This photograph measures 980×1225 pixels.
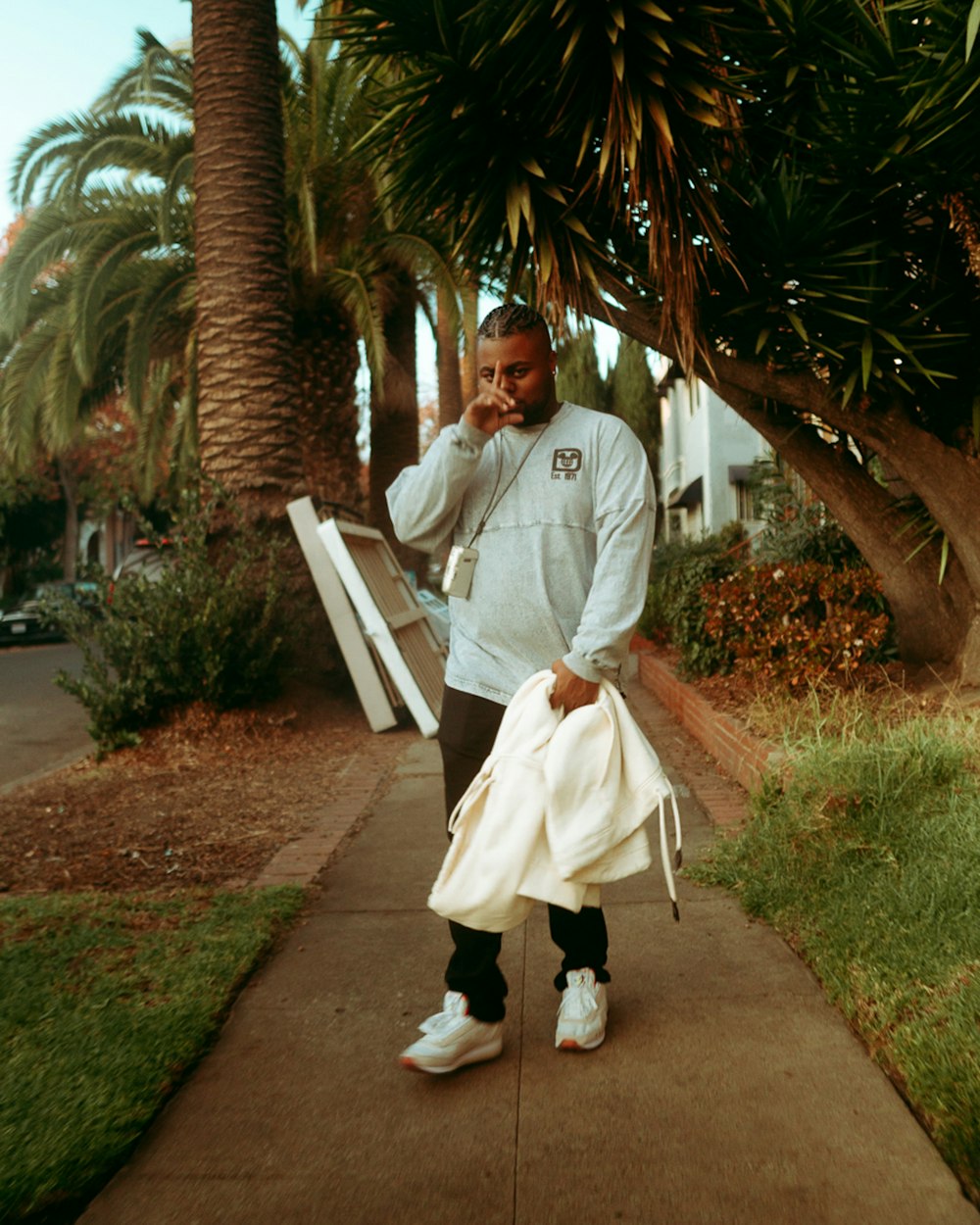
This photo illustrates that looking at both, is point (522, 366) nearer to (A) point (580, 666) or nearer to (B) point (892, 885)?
(A) point (580, 666)

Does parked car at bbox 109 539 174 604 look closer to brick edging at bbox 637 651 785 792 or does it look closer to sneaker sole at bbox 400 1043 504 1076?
brick edging at bbox 637 651 785 792

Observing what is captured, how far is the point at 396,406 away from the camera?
14.8 m

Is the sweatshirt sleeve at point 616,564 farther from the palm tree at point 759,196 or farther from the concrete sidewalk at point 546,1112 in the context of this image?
the palm tree at point 759,196

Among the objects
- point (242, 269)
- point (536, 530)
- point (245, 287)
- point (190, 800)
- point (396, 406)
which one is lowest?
point (190, 800)

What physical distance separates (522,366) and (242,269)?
6363mm

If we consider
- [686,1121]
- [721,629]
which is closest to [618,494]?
[686,1121]

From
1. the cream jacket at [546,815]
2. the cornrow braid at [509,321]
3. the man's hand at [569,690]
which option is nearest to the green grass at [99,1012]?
the cream jacket at [546,815]

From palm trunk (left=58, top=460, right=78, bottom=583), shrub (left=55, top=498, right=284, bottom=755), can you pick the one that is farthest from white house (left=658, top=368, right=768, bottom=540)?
palm trunk (left=58, top=460, right=78, bottom=583)

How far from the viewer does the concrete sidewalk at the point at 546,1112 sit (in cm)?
237

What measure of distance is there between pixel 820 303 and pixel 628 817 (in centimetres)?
385

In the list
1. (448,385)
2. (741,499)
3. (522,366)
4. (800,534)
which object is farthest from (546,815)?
(741,499)

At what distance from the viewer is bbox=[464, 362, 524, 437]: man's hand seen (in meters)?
2.89

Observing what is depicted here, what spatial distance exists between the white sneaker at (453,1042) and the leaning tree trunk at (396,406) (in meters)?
11.5

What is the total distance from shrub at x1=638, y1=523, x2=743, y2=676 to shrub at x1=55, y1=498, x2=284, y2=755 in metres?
2.66
